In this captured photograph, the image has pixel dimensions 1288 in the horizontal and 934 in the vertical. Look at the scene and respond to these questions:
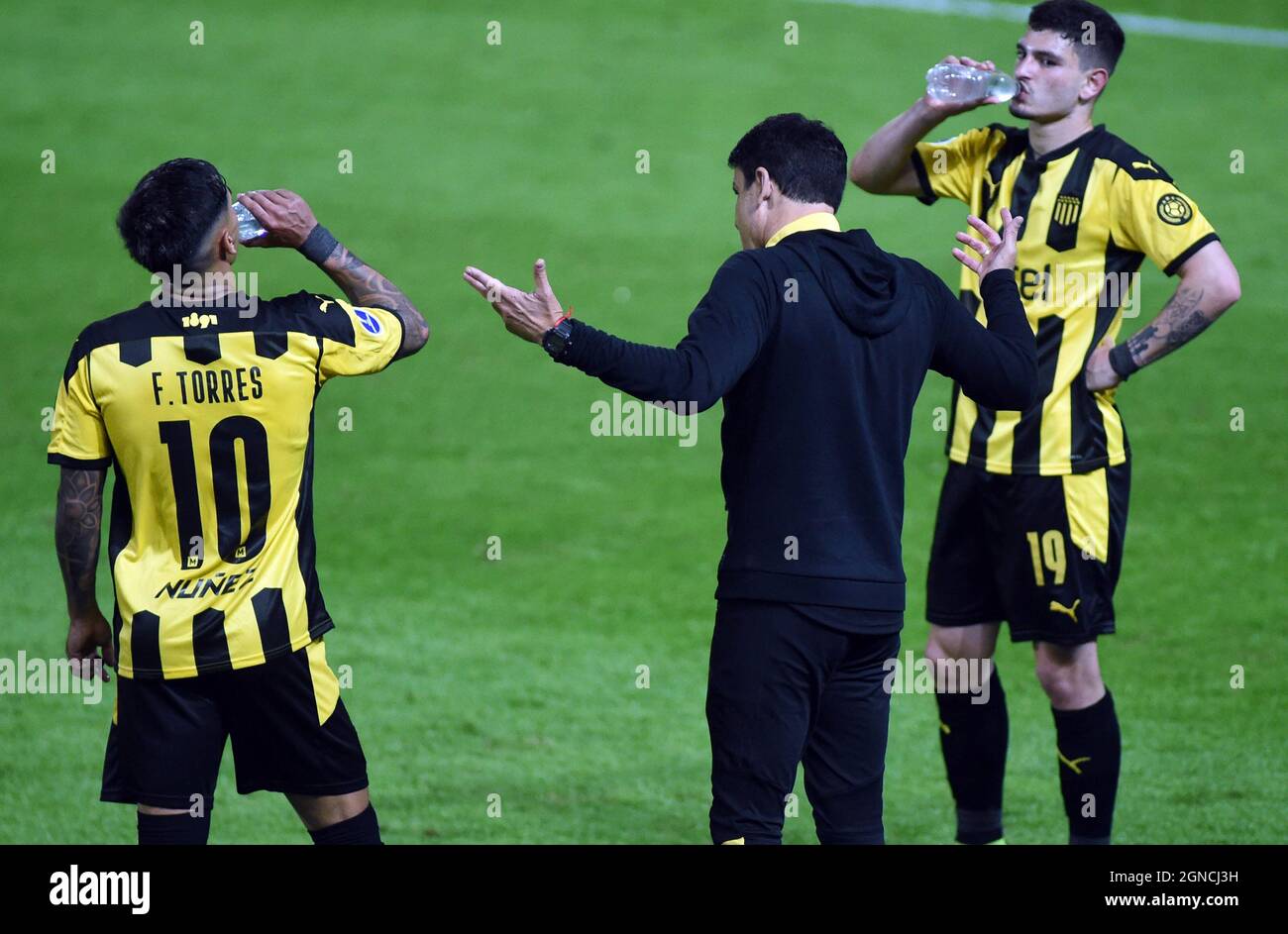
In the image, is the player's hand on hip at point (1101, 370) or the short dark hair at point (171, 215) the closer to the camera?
the short dark hair at point (171, 215)

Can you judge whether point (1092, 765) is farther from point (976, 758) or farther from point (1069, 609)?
point (1069, 609)

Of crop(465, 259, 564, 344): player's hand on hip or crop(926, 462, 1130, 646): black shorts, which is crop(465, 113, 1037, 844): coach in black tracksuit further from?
A: crop(926, 462, 1130, 646): black shorts

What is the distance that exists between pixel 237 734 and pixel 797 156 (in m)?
1.90

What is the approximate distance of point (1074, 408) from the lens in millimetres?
5105

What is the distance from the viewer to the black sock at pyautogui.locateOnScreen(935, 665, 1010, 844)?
17.5ft

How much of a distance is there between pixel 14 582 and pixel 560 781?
318 centimetres

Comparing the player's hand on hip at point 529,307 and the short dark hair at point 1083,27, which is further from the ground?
the short dark hair at point 1083,27

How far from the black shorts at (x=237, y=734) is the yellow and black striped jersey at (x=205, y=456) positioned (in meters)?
0.06

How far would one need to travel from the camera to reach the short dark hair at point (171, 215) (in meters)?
3.75

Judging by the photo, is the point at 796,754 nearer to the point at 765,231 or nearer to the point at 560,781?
the point at 765,231

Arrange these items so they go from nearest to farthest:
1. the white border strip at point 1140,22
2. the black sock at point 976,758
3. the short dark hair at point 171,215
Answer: the short dark hair at point 171,215, the black sock at point 976,758, the white border strip at point 1140,22

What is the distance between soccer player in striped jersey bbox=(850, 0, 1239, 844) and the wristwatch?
1.95 metres

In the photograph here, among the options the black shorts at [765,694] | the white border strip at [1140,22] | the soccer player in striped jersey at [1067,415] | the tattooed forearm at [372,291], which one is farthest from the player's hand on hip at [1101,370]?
the white border strip at [1140,22]

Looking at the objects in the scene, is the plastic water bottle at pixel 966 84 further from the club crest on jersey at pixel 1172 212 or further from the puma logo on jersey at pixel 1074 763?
the puma logo on jersey at pixel 1074 763
